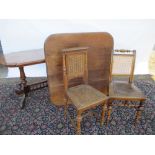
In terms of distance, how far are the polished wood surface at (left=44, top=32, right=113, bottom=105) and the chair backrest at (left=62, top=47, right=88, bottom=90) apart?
224 millimetres

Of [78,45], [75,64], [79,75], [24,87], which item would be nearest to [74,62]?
[75,64]

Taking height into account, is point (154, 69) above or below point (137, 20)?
below

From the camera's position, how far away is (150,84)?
310 cm

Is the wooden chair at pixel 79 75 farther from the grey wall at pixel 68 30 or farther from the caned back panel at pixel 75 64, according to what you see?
the grey wall at pixel 68 30

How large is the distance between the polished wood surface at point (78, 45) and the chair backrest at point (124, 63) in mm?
174

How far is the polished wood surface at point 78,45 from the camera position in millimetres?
2057

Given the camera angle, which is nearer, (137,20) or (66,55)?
(66,55)

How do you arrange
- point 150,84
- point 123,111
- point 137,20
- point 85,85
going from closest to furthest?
point 85,85 → point 123,111 → point 137,20 → point 150,84

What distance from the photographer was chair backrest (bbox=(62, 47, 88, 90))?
190cm

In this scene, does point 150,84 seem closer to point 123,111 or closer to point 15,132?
point 123,111

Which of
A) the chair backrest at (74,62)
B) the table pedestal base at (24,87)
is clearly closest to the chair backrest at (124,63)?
the chair backrest at (74,62)

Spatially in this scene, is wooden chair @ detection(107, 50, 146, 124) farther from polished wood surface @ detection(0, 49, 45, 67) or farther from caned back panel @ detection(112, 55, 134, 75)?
polished wood surface @ detection(0, 49, 45, 67)

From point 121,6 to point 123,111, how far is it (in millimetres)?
1702

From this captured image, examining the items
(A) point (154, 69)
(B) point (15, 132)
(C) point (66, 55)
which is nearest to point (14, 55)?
(C) point (66, 55)
